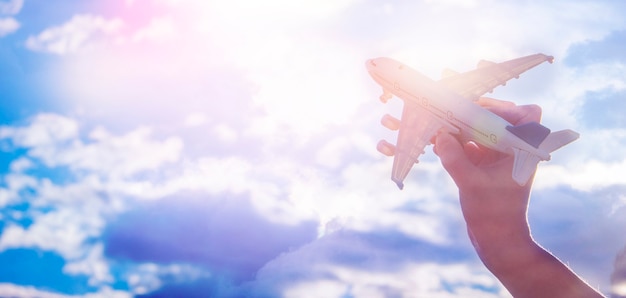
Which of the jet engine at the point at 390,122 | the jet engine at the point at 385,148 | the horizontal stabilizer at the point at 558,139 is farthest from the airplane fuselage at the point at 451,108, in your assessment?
the jet engine at the point at 390,122

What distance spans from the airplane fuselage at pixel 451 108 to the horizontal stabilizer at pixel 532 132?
293 millimetres

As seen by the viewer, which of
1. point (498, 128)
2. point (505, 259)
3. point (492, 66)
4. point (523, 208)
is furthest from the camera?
point (492, 66)

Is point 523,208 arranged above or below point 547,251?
above

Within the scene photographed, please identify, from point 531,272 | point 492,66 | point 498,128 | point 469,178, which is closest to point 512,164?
point 469,178

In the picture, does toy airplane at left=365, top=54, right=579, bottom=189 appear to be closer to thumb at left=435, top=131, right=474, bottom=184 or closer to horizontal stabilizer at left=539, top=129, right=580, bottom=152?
horizontal stabilizer at left=539, top=129, right=580, bottom=152

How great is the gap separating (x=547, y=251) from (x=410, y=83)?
1091 inches

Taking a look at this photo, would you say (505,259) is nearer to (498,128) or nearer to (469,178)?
(469,178)

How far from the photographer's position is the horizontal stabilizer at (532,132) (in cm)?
3055

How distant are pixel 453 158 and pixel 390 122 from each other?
1170 cm

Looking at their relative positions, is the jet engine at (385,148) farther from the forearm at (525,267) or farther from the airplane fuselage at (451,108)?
the forearm at (525,267)

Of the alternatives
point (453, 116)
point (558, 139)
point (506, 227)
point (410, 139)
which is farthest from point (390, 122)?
point (506, 227)

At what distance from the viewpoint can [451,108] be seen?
116 feet

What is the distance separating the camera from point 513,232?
46.1 ft

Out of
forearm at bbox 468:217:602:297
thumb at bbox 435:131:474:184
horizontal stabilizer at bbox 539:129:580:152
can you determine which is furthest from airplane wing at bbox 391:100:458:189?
forearm at bbox 468:217:602:297
